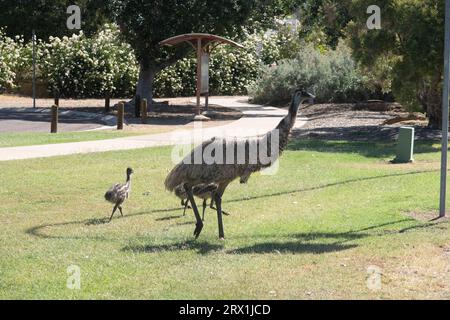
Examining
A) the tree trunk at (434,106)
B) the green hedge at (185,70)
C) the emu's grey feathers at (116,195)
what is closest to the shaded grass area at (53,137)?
the tree trunk at (434,106)

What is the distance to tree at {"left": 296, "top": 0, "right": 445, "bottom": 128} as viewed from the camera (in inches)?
851

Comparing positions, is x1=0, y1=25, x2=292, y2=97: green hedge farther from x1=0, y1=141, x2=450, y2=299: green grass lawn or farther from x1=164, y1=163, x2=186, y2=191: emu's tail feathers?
x1=164, y1=163, x2=186, y2=191: emu's tail feathers

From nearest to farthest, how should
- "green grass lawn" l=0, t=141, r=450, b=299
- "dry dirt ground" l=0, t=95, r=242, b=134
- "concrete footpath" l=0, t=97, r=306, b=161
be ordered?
"green grass lawn" l=0, t=141, r=450, b=299, "concrete footpath" l=0, t=97, r=306, b=161, "dry dirt ground" l=0, t=95, r=242, b=134

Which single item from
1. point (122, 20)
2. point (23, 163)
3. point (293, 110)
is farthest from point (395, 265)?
point (122, 20)

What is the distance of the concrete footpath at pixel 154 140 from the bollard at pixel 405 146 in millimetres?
3525

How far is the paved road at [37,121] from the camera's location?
27.3 m

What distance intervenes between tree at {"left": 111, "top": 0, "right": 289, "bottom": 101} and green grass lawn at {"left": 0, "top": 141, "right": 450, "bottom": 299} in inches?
606

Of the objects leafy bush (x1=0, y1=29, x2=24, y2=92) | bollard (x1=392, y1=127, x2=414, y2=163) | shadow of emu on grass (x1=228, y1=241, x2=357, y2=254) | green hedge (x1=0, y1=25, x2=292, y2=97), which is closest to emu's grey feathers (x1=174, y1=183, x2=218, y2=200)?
shadow of emu on grass (x1=228, y1=241, x2=357, y2=254)

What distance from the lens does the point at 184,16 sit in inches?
1259

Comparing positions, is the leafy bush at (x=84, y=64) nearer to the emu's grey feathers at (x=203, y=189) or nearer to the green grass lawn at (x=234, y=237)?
the green grass lawn at (x=234, y=237)

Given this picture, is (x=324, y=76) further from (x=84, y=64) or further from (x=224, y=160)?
(x=224, y=160)

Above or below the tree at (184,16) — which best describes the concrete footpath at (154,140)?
below

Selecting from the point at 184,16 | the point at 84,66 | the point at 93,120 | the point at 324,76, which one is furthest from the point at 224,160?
the point at 84,66

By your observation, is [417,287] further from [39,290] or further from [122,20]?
[122,20]
